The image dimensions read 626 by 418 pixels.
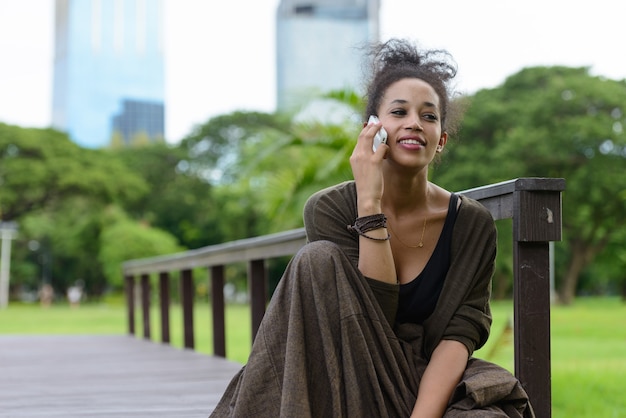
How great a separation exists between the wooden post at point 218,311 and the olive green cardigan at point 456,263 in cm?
313

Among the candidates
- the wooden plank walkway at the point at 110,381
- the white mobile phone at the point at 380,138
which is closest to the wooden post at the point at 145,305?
the wooden plank walkway at the point at 110,381

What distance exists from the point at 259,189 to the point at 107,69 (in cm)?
7532

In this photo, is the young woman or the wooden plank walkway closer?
the young woman

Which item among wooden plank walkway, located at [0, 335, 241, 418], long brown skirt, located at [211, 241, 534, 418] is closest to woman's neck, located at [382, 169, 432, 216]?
long brown skirt, located at [211, 241, 534, 418]

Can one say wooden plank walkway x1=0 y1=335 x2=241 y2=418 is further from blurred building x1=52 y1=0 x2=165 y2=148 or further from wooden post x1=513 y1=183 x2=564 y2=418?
blurred building x1=52 y1=0 x2=165 y2=148

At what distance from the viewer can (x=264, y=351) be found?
1.68 meters

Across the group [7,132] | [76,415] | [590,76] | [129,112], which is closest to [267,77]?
[129,112]

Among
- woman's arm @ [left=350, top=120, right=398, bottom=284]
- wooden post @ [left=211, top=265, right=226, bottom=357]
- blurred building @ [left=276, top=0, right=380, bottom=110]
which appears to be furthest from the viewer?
blurred building @ [left=276, top=0, right=380, bottom=110]

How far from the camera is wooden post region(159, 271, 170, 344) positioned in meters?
6.52

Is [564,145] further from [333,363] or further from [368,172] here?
[333,363]

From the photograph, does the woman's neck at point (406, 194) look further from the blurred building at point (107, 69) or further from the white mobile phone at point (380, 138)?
the blurred building at point (107, 69)

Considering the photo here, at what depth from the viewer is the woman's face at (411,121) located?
1846 mm

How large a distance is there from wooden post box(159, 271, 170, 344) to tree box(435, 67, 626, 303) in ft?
39.7

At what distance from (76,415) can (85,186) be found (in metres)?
24.2
